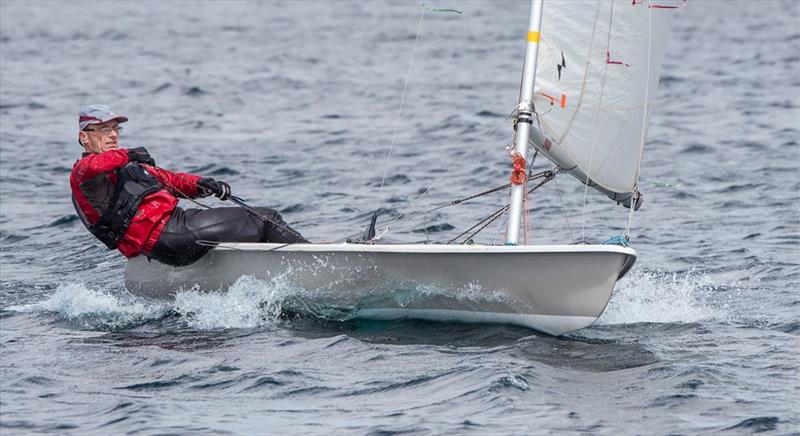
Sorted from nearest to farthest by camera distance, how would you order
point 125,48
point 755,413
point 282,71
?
1. point 755,413
2. point 282,71
3. point 125,48

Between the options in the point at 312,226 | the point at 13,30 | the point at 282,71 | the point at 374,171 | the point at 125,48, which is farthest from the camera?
the point at 13,30

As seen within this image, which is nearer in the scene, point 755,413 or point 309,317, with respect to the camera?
point 755,413

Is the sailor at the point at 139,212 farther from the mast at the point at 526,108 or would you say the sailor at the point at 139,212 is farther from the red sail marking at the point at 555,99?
the red sail marking at the point at 555,99

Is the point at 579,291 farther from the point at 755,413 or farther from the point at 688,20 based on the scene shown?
the point at 688,20

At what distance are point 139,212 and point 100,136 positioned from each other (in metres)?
0.59

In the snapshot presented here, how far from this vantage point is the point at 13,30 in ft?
96.2

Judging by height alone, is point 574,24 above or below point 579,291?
above

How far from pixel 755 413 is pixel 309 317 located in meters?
3.12

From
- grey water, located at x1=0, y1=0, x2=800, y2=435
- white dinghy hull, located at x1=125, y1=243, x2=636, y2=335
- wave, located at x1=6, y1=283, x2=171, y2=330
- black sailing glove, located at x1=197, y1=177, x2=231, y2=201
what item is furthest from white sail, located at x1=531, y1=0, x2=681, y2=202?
wave, located at x1=6, y1=283, x2=171, y2=330

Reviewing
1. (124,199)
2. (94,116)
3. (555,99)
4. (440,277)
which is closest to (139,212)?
(124,199)

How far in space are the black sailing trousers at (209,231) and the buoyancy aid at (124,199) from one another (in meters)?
0.25

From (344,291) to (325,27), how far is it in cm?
2326

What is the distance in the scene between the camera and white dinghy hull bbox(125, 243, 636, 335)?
789cm

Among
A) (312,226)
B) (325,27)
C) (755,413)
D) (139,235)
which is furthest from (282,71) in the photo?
(755,413)
